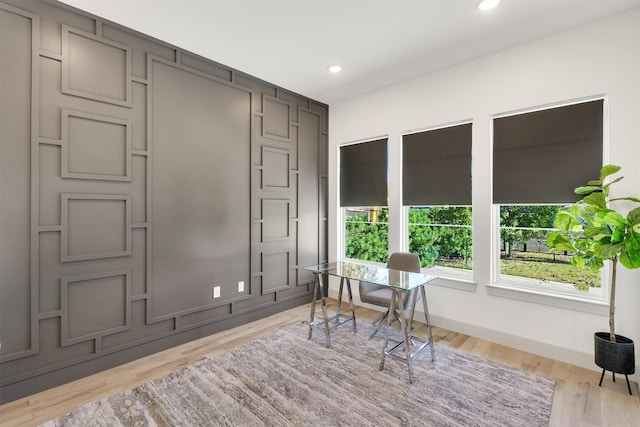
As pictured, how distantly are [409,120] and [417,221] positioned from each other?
4.03 ft

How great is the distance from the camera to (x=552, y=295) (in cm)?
273

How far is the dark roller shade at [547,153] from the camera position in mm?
2584

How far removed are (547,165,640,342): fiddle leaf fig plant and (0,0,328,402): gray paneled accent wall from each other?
292cm

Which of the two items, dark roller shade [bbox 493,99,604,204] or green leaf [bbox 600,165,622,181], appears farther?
dark roller shade [bbox 493,99,604,204]

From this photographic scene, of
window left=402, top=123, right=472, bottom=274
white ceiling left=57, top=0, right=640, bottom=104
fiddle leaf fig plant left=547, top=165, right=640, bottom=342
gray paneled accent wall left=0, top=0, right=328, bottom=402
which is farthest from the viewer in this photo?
window left=402, top=123, right=472, bottom=274

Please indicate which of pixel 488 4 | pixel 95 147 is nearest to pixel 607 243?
pixel 488 4

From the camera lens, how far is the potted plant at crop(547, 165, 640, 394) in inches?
81.0

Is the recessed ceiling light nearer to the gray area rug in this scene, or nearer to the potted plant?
the potted plant

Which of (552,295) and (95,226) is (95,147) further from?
(552,295)

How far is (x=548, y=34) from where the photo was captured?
2.70 meters

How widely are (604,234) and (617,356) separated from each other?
0.90 meters

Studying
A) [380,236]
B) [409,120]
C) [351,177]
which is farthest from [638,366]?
[351,177]

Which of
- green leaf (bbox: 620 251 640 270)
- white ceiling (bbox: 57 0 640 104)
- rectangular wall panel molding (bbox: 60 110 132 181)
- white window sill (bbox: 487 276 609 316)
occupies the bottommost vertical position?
white window sill (bbox: 487 276 609 316)

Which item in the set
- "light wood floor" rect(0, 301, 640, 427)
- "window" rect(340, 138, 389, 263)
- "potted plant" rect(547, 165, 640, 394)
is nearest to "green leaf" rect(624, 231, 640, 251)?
"potted plant" rect(547, 165, 640, 394)
